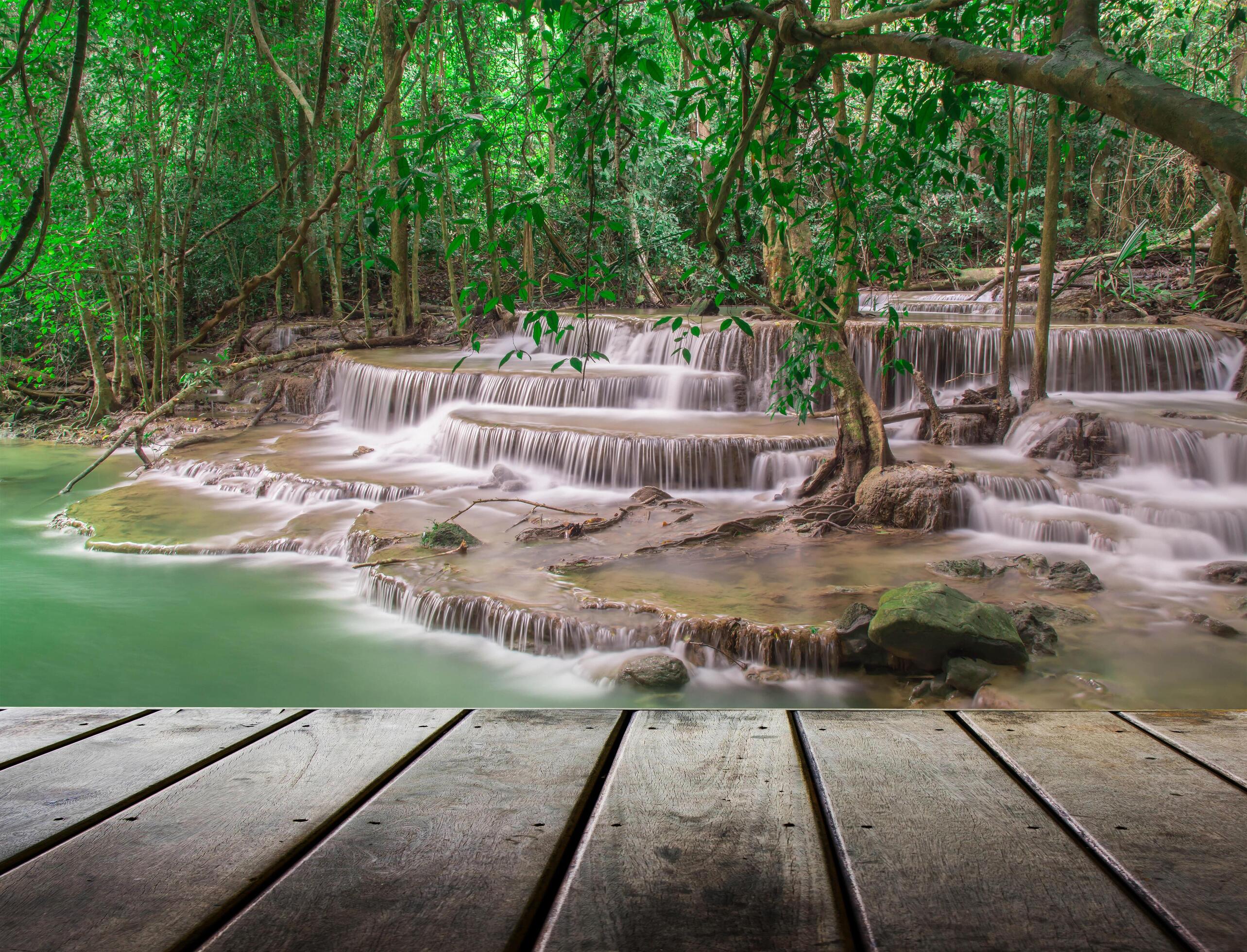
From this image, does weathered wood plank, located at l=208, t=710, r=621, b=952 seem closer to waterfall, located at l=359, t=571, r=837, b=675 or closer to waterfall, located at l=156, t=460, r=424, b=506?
waterfall, located at l=359, t=571, r=837, b=675

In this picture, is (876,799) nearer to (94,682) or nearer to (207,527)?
(94,682)

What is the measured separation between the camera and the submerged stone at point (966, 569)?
6238 millimetres

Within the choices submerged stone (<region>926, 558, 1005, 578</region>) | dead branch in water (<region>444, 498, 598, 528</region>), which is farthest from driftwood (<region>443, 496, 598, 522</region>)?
submerged stone (<region>926, 558, 1005, 578</region>)

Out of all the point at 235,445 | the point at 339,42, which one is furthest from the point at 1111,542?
the point at 339,42

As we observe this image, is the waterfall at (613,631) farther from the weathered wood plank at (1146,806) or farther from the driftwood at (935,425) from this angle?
the driftwood at (935,425)

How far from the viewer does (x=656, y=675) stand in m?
4.90

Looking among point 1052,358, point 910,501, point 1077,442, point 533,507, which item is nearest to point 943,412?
point 1077,442

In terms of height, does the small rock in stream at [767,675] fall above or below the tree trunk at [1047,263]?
below

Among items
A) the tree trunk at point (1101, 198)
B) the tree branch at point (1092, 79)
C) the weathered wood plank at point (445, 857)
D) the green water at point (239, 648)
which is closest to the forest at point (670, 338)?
the tree branch at point (1092, 79)

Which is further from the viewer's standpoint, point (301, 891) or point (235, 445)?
point (235, 445)

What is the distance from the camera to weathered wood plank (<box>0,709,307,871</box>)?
1.18 meters

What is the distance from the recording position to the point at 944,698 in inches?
186

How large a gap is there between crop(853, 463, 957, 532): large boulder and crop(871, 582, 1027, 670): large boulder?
93.7 inches

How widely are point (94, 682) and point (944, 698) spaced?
489 cm
